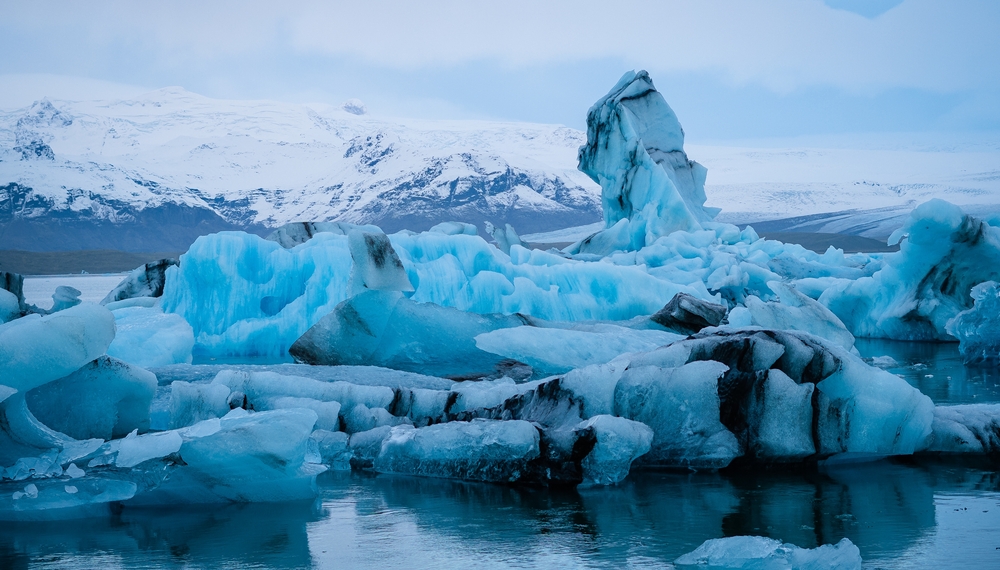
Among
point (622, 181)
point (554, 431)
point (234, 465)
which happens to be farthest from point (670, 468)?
point (622, 181)

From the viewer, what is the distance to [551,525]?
3.41 m

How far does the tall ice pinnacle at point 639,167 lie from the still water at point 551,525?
14567 mm

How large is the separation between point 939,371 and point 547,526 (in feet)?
21.1

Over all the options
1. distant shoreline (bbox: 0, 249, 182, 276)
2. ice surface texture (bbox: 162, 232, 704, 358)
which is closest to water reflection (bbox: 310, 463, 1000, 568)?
ice surface texture (bbox: 162, 232, 704, 358)

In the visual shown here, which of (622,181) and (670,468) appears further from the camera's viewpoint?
(622,181)

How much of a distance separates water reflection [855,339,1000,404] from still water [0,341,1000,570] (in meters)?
2.39

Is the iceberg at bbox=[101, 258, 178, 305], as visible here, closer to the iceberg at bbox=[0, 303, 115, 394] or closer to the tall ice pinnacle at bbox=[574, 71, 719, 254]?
the tall ice pinnacle at bbox=[574, 71, 719, 254]

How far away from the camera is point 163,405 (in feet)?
18.5

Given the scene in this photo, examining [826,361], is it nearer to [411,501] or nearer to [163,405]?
[411,501]

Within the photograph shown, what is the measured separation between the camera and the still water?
9.84ft

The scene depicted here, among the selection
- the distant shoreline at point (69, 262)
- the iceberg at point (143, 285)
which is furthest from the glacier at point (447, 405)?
the distant shoreline at point (69, 262)

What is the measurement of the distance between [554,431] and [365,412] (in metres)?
1.42

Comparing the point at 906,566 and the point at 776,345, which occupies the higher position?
the point at 776,345

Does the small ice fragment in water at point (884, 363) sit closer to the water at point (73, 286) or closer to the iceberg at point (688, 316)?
the iceberg at point (688, 316)
